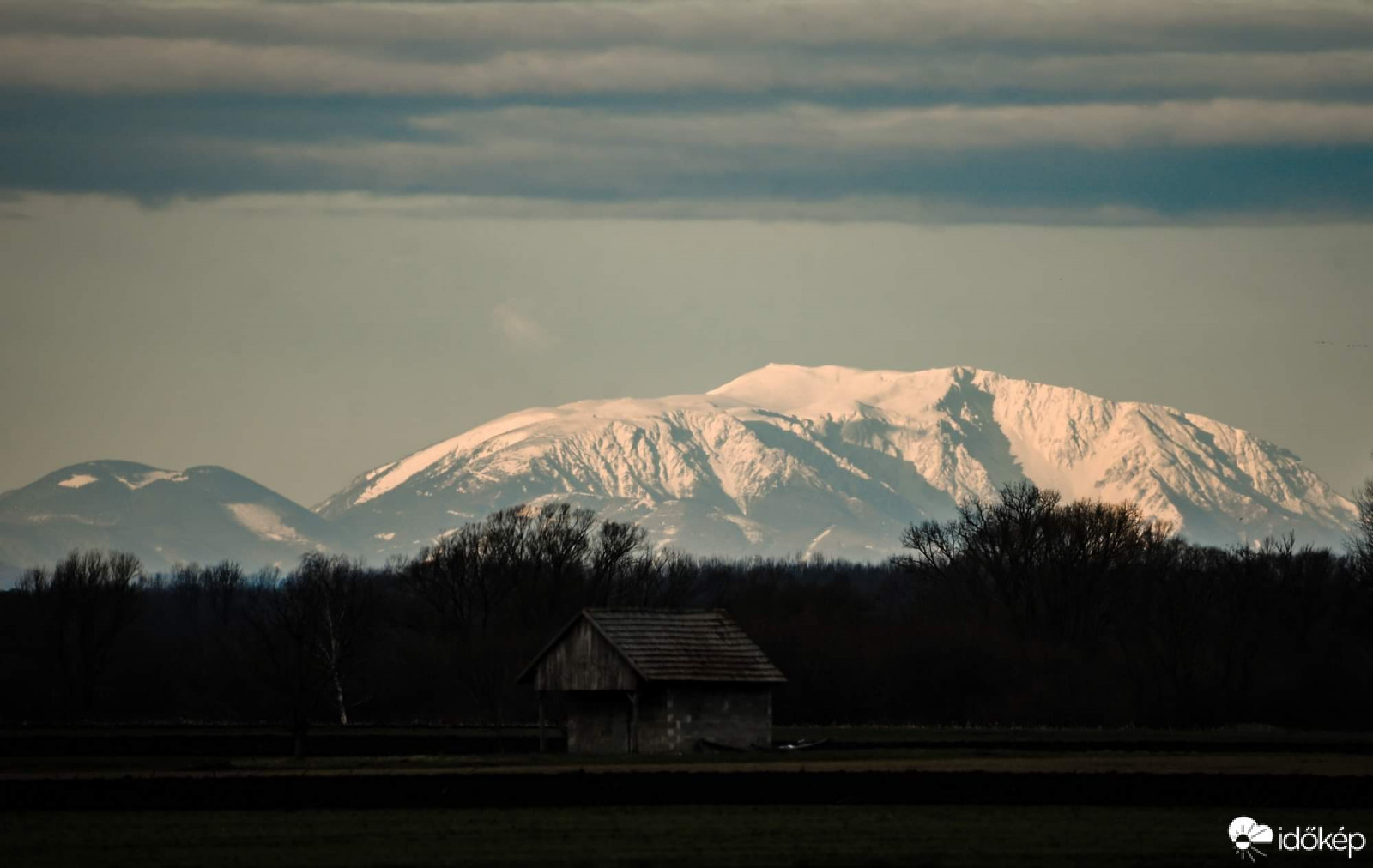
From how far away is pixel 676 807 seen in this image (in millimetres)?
45781

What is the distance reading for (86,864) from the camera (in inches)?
1399

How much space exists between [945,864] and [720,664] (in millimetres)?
39013

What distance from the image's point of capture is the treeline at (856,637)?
104 m

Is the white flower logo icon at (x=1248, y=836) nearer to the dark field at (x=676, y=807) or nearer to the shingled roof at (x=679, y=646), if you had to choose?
the dark field at (x=676, y=807)

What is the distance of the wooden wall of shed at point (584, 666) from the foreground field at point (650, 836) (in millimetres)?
27536

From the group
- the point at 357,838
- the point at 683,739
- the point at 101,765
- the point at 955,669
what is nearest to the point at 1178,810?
the point at 357,838

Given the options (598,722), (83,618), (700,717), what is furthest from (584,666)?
(83,618)

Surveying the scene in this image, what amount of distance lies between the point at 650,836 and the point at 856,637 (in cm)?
7573

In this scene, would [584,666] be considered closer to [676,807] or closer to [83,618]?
[676,807]

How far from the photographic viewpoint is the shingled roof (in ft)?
238

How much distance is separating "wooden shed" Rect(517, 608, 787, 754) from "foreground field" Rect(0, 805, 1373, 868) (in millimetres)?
26954

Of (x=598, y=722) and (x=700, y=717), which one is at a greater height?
(x=700, y=717)

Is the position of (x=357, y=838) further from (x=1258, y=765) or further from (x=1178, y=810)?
(x=1258, y=765)

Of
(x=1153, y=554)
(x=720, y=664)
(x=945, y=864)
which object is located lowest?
(x=945, y=864)
